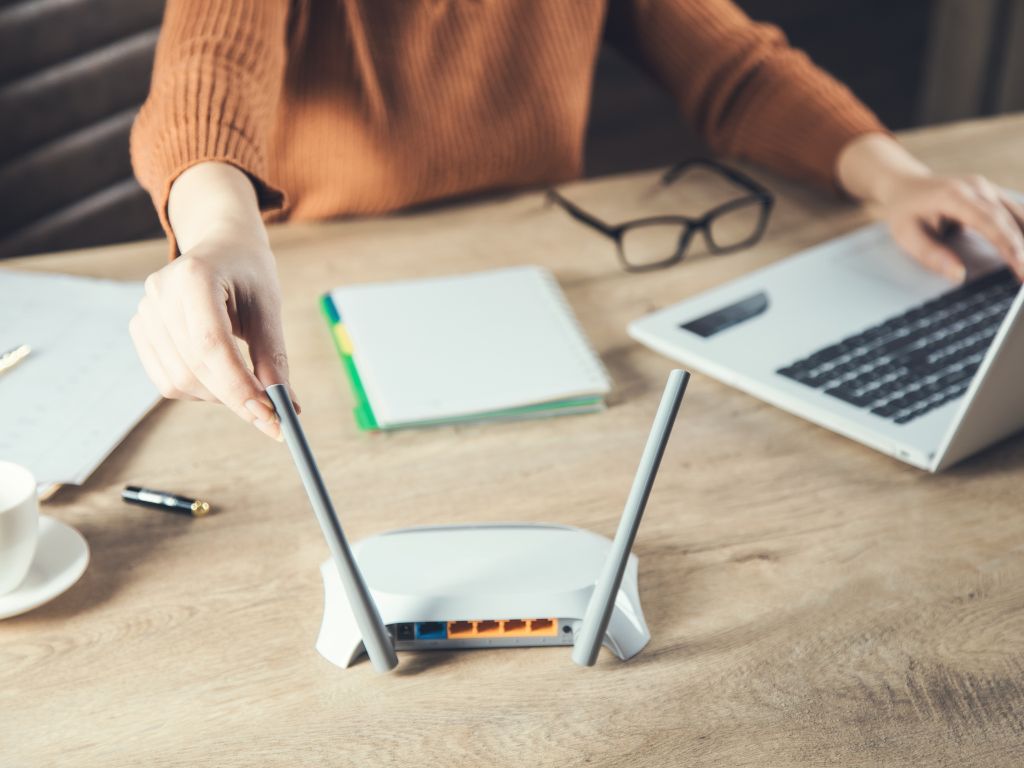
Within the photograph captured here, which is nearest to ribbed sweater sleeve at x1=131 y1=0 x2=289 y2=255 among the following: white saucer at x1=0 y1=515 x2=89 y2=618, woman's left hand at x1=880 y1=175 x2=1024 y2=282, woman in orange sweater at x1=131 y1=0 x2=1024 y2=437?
woman in orange sweater at x1=131 y1=0 x2=1024 y2=437

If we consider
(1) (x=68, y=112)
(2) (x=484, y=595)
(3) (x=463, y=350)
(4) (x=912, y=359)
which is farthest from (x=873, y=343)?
(1) (x=68, y=112)

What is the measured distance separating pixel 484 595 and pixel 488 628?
2cm

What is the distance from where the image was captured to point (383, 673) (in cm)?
60

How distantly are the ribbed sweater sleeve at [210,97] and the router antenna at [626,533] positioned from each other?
0.45 metres

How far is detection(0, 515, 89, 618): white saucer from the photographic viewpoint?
2.07 feet

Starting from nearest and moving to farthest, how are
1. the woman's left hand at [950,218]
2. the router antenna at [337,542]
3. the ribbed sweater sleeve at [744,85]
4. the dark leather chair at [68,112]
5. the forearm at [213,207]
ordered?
the router antenna at [337,542] → the forearm at [213,207] → the woman's left hand at [950,218] → the ribbed sweater sleeve at [744,85] → the dark leather chair at [68,112]

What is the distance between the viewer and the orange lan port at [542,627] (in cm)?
62

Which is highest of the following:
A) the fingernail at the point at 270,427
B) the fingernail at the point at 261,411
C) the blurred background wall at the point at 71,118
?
the fingernail at the point at 261,411

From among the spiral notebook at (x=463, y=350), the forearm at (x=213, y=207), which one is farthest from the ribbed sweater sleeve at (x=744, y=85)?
the forearm at (x=213, y=207)

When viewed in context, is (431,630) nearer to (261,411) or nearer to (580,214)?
(261,411)

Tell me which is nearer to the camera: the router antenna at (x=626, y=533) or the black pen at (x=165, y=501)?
the router antenna at (x=626, y=533)

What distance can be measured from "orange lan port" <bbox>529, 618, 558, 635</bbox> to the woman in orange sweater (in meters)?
0.31

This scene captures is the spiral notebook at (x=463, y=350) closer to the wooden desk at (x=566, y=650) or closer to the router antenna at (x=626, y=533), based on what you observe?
the wooden desk at (x=566, y=650)

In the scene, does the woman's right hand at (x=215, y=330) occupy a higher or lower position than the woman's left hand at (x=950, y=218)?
higher
